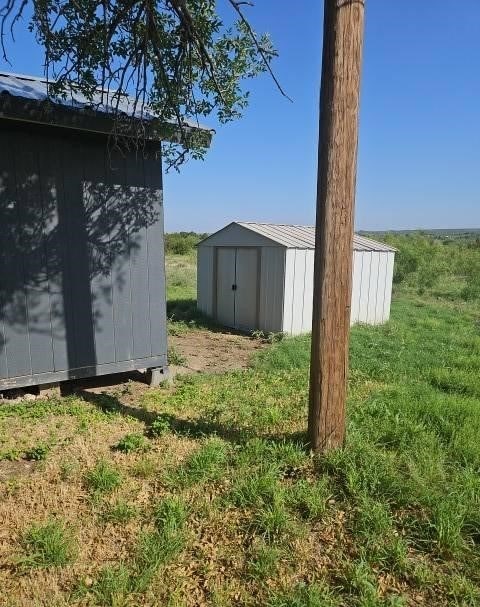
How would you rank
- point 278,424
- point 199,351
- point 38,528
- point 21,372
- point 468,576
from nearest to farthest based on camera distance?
1. point 468,576
2. point 38,528
3. point 278,424
4. point 21,372
5. point 199,351

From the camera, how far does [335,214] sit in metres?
3.13

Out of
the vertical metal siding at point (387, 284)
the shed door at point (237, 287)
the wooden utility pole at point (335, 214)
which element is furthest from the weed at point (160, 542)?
the vertical metal siding at point (387, 284)

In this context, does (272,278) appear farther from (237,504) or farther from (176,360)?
(237,504)

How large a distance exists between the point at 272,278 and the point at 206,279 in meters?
2.52

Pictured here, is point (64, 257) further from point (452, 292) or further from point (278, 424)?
point (452, 292)

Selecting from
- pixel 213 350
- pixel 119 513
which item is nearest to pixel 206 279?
pixel 213 350

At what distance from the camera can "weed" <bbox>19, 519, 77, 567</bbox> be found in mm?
2432

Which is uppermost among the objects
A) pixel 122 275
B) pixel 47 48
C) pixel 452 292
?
pixel 47 48

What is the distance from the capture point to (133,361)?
5.41m

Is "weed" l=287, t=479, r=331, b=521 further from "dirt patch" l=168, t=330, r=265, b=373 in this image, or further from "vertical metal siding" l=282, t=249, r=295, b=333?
"vertical metal siding" l=282, t=249, r=295, b=333

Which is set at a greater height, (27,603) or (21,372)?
(21,372)

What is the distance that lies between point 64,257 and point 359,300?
754 cm

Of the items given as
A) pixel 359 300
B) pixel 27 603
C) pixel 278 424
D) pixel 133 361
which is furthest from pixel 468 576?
pixel 359 300

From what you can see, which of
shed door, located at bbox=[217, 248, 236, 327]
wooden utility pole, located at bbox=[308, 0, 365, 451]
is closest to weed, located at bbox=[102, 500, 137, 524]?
wooden utility pole, located at bbox=[308, 0, 365, 451]
